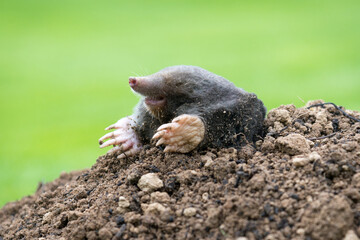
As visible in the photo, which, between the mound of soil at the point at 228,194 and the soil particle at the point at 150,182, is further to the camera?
the soil particle at the point at 150,182

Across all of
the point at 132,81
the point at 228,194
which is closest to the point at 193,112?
the point at 132,81

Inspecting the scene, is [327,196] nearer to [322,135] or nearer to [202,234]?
[202,234]

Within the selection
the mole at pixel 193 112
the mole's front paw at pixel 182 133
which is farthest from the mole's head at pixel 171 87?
the mole's front paw at pixel 182 133

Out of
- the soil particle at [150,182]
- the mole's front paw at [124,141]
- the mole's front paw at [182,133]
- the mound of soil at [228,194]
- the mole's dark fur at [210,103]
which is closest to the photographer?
the mound of soil at [228,194]

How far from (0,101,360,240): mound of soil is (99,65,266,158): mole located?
9 cm

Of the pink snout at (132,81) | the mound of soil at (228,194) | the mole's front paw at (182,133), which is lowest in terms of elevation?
the mound of soil at (228,194)

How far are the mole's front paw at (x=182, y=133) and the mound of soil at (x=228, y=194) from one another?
6 cm

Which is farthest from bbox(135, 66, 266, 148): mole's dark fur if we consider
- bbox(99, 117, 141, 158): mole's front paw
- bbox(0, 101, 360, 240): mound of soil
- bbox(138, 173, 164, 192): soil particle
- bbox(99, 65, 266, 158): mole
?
bbox(138, 173, 164, 192): soil particle

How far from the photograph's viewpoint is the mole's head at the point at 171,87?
2980 millimetres

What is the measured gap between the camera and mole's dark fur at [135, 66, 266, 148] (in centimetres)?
291

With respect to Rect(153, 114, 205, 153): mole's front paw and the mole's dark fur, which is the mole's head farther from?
Rect(153, 114, 205, 153): mole's front paw

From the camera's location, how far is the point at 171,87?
3002 mm

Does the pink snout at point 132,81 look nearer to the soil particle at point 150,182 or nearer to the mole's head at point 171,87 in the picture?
the mole's head at point 171,87

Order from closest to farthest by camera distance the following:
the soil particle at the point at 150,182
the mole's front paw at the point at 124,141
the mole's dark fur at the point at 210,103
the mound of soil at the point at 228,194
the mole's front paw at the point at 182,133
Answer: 1. the mound of soil at the point at 228,194
2. the soil particle at the point at 150,182
3. the mole's front paw at the point at 182,133
4. the mole's dark fur at the point at 210,103
5. the mole's front paw at the point at 124,141
